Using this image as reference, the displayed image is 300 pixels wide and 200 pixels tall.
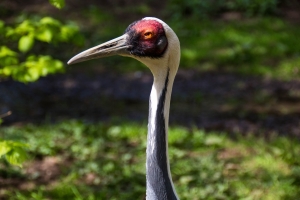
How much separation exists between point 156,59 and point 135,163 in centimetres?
244

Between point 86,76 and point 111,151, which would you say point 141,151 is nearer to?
point 111,151

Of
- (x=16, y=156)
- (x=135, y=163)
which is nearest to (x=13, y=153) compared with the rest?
(x=16, y=156)

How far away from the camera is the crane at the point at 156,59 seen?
8.33ft

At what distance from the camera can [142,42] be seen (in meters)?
2.56

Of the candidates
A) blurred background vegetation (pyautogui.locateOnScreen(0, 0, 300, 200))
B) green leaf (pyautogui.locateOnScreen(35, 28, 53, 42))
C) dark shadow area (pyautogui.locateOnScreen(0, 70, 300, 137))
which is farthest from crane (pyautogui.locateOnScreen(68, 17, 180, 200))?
dark shadow area (pyautogui.locateOnScreen(0, 70, 300, 137))

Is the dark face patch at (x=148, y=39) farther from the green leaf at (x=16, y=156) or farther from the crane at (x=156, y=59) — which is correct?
the green leaf at (x=16, y=156)

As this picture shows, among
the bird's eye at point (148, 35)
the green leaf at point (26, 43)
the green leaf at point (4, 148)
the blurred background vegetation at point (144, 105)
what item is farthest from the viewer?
the blurred background vegetation at point (144, 105)

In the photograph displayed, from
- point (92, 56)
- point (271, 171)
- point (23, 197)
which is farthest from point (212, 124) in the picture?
point (92, 56)

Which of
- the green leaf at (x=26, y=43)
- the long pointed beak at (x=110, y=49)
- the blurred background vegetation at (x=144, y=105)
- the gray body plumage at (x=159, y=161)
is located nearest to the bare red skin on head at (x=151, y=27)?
the long pointed beak at (x=110, y=49)

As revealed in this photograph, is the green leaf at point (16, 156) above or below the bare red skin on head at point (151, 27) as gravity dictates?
below

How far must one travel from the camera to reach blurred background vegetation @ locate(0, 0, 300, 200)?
4355mm

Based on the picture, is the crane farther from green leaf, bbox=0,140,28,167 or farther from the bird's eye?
green leaf, bbox=0,140,28,167

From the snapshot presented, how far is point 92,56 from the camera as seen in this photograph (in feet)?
8.61

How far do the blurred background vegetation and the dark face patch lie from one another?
616 mm
